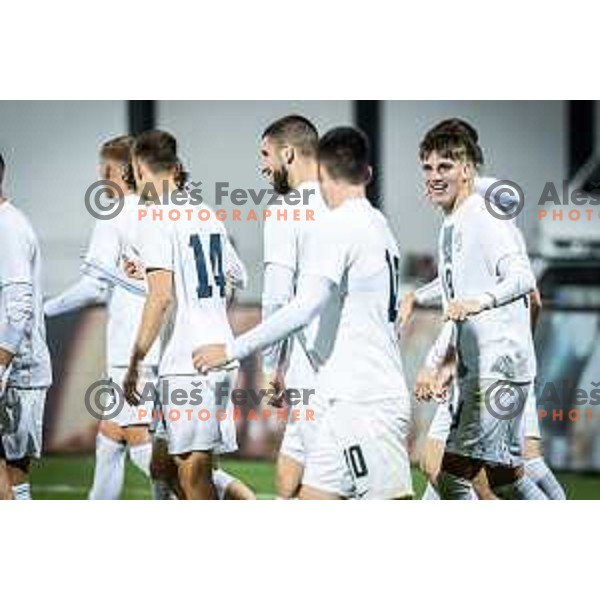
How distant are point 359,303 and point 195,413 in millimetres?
688

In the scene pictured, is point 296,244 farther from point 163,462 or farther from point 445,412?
point 163,462

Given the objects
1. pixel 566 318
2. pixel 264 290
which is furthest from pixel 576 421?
pixel 264 290

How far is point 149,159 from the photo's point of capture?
18.4 feet

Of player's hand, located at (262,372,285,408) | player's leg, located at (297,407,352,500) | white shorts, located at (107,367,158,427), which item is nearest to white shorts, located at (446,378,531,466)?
player's leg, located at (297,407,352,500)

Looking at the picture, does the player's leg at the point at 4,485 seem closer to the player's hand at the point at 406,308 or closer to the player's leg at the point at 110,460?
the player's leg at the point at 110,460

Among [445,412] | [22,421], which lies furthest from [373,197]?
[22,421]

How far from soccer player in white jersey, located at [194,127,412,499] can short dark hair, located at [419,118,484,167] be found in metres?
0.23

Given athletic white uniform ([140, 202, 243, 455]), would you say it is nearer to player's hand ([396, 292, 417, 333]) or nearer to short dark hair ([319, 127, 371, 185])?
short dark hair ([319, 127, 371, 185])

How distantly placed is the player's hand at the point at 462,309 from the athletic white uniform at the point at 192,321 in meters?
0.73

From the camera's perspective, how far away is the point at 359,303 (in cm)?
543
